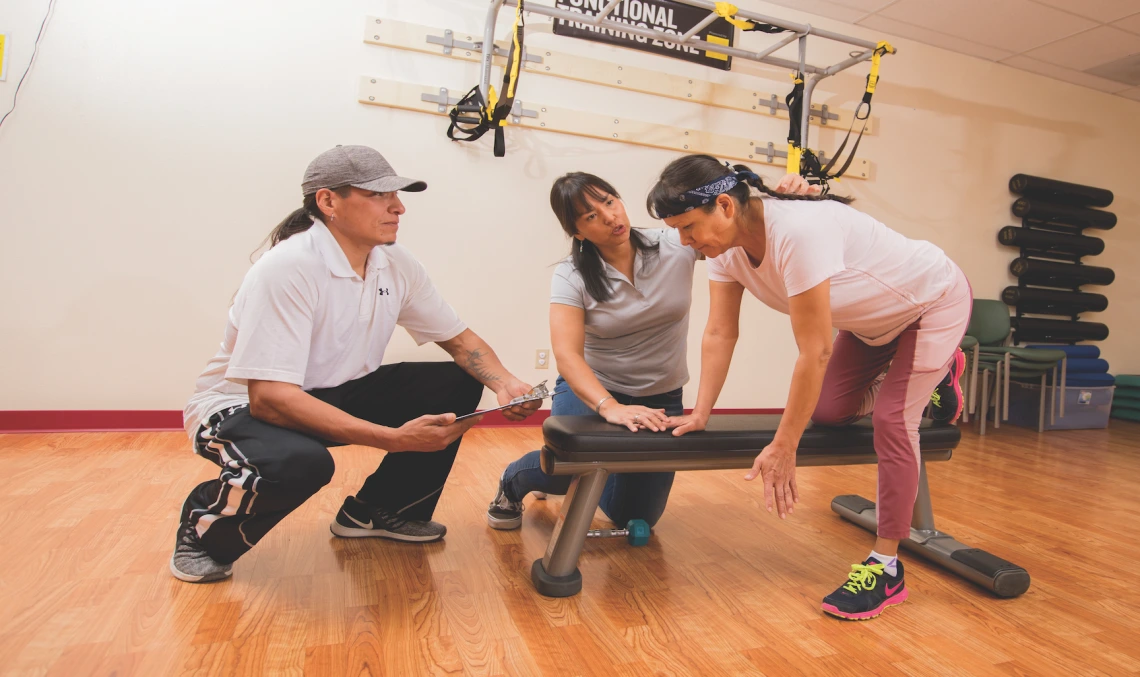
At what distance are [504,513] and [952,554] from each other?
1.19 m

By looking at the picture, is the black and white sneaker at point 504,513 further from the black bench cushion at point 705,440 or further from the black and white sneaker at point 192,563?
the black and white sneaker at point 192,563

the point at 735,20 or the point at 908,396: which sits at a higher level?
the point at 735,20

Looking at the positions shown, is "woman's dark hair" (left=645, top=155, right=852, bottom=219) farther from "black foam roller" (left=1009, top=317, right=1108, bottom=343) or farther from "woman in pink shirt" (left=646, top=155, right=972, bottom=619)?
"black foam roller" (left=1009, top=317, right=1108, bottom=343)

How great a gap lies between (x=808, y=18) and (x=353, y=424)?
3.59 m

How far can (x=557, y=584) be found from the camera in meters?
1.53

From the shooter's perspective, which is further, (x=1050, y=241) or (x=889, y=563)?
(x=1050, y=241)

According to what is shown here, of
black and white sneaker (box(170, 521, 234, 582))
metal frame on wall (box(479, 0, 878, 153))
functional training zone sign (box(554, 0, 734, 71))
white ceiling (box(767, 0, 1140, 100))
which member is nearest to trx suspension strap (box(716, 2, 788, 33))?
metal frame on wall (box(479, 0, 878, 153))

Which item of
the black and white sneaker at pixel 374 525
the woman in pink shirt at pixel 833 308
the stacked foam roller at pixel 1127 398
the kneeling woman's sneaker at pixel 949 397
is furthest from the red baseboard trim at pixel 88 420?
the stacked foam roller at pixel 1127 398

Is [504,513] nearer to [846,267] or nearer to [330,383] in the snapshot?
[330,383]

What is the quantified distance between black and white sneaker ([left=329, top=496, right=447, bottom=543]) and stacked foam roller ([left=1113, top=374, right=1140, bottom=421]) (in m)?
5.00

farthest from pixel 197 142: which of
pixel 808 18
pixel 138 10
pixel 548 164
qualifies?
pixel 808 18

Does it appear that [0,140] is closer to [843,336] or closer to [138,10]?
[138,10]

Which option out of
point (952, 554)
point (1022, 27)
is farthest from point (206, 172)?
point (1022, 27)

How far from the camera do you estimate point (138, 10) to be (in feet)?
9.27
